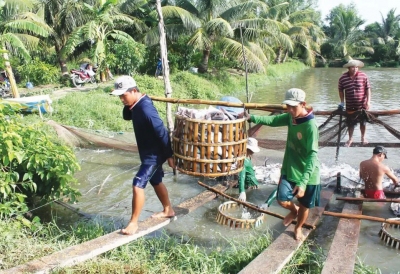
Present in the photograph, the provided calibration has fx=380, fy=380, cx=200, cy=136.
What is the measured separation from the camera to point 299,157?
356 centimetres

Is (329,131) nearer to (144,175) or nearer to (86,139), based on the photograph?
(144,175)

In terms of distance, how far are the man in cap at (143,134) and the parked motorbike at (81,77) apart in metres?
12.6

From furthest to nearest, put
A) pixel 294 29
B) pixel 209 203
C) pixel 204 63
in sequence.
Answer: pixel 294 29, pixel 204 63, pixel 209 203

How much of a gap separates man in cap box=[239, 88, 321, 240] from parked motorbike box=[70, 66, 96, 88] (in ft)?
43.0

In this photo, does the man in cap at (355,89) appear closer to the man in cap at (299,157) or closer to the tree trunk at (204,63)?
the man in cap at (299,157)

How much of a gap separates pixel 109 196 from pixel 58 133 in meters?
2.19

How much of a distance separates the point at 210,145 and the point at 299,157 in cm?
84

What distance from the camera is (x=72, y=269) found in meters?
3.11

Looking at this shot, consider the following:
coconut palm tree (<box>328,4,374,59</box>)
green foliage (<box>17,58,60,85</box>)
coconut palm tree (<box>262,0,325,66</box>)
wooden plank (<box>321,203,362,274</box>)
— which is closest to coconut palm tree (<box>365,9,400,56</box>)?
coconut palm tree (<box>328,4,374,59</box>)

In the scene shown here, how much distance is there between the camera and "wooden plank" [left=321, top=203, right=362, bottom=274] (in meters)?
3.19

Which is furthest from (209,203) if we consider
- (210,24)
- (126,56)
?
(210,24)

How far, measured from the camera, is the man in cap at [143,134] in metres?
3.52

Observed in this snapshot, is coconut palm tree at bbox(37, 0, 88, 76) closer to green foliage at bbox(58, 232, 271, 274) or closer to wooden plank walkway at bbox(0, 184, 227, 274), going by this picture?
green foliage at bbox(58, 232, 271, 274)

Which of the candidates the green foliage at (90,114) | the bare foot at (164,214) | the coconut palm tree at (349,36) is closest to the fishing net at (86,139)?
the green foliage at (90,114)
